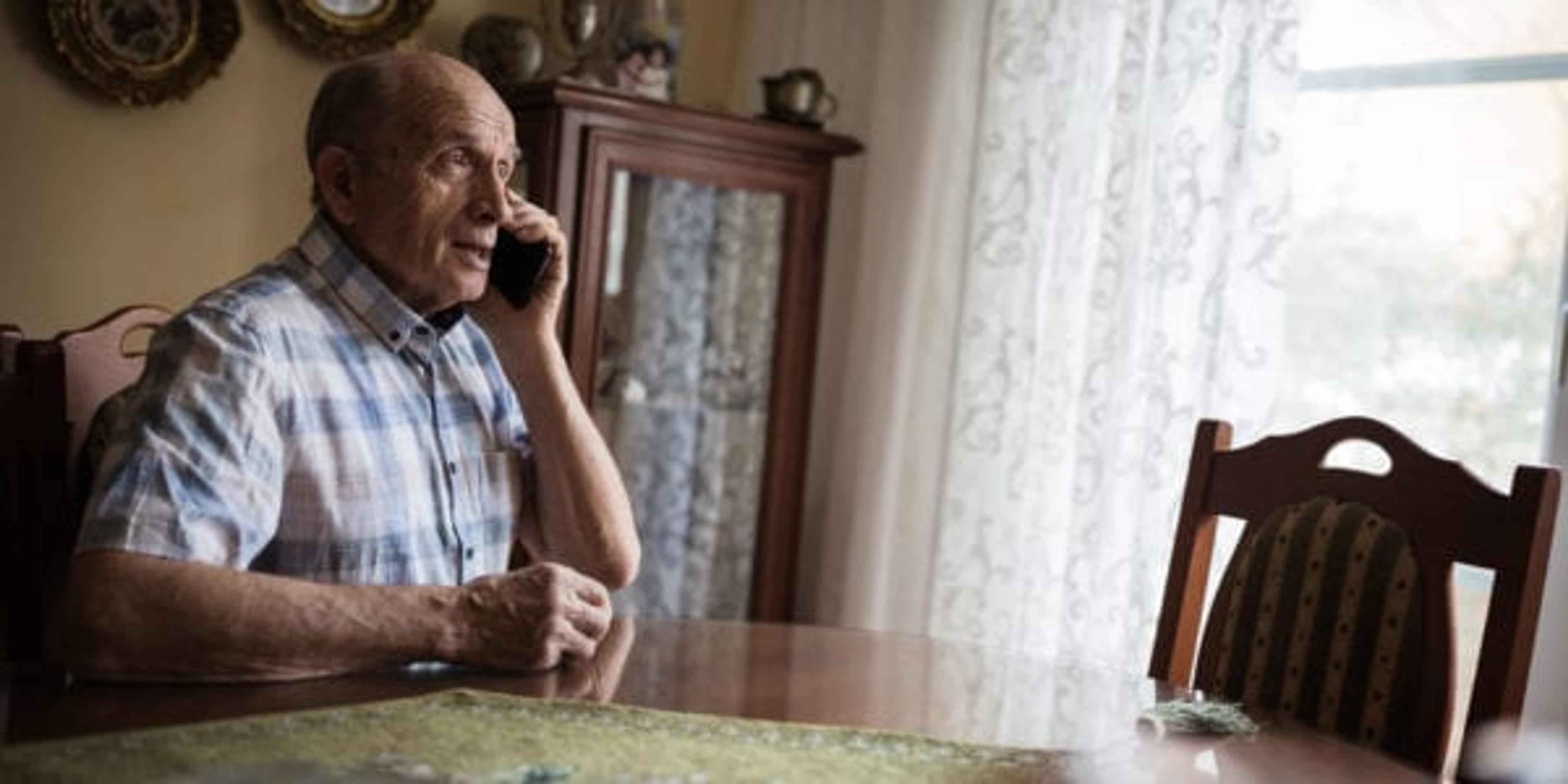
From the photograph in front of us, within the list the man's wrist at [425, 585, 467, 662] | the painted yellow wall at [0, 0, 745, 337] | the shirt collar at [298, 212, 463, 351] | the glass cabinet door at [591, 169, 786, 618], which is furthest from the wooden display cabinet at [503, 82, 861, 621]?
the man's wrist at [425, 585, 467, 662]

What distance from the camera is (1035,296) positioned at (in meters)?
2.92

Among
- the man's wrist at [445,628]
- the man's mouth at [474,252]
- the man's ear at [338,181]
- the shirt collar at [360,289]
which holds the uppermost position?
the man's ear at [338,181]

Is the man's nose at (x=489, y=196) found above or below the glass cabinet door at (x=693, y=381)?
above

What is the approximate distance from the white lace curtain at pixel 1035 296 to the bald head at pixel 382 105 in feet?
4.78

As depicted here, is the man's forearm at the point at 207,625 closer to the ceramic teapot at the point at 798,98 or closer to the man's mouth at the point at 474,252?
the man's mouth at the point at 474,252

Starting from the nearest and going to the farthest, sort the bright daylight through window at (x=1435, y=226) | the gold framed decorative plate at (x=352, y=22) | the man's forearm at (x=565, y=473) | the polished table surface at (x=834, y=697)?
1. the polished table surface at (x=834, y=697)
2. the man's forearm at (x=565, y=473)
3. the bright daylight through window at (x=1435, y=226)
4. the gold framed decorative plate at (x=352, y=22)

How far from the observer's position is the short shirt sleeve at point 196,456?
4.29 ft

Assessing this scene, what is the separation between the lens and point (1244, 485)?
1.83 m

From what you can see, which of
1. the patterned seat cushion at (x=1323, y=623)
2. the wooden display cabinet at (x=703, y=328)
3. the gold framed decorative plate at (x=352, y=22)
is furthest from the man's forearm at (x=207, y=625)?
the gold framed decorative plate at (x=352, y=22)

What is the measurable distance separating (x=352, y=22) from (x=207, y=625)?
1.90 metres

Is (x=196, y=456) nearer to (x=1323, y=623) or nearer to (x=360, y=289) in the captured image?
(x=360, y=289)

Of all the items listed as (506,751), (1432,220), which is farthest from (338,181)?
(1432,220)

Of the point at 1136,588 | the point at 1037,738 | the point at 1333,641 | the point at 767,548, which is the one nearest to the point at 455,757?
the point at 1037,738

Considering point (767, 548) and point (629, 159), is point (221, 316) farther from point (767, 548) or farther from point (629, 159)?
point (767, 548)
